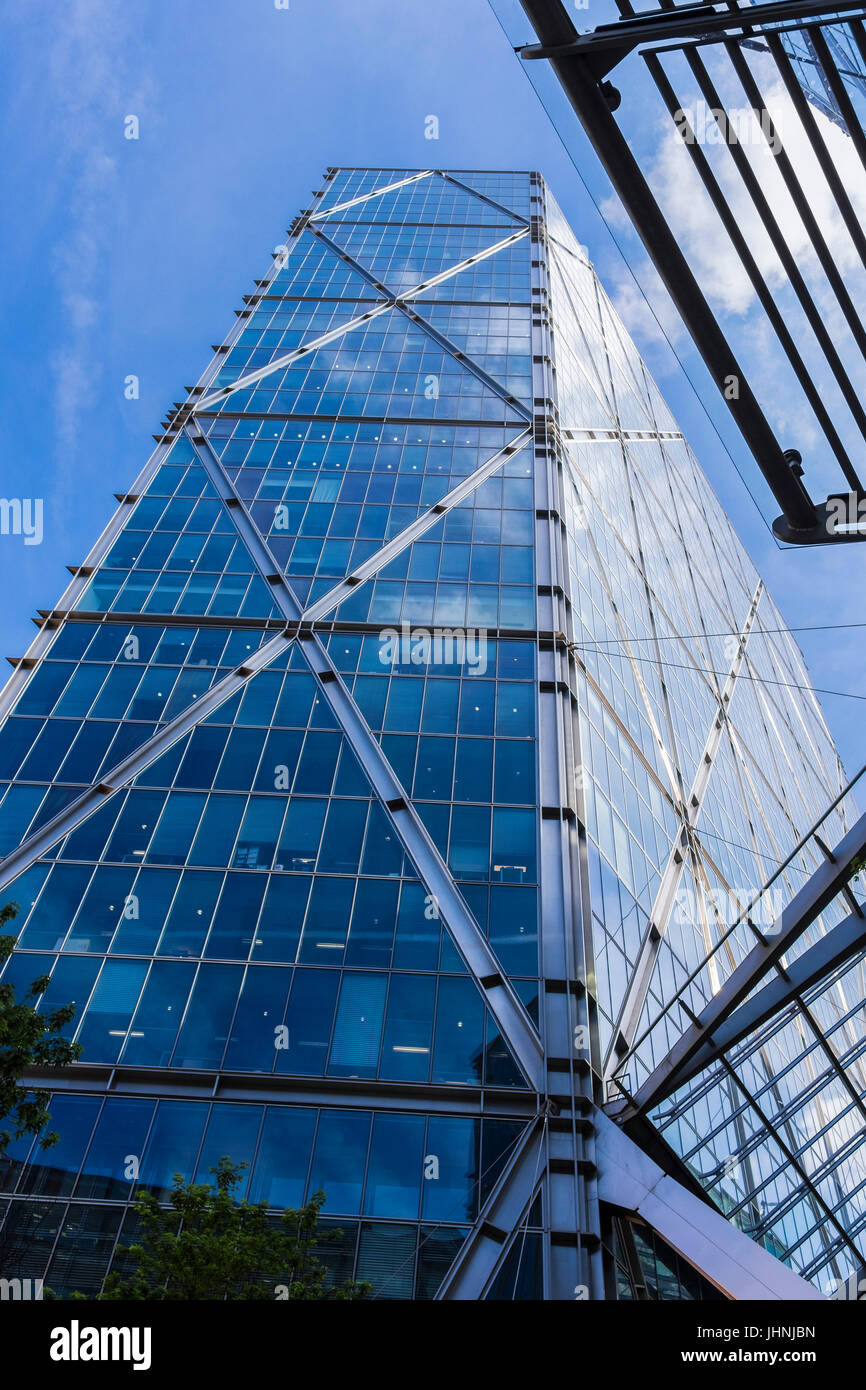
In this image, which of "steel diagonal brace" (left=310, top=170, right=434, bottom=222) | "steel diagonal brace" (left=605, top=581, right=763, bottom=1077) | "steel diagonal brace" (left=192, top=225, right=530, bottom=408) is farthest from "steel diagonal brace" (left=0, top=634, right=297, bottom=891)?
"steel diagonal brace" (left=310, top=170, right=434, bottom=222)

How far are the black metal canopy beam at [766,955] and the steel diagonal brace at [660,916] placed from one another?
3.58 m

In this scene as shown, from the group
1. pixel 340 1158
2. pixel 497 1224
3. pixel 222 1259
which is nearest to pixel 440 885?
pixel 340 1158

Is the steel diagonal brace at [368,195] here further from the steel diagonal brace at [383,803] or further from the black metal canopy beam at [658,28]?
the black metal canopy beam at [658,28]

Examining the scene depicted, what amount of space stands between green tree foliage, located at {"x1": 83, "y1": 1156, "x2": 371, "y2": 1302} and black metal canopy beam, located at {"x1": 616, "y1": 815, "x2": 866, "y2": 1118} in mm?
6047

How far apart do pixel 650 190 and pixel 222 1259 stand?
13646 mm

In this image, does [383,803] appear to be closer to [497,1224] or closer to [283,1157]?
[283,1157]

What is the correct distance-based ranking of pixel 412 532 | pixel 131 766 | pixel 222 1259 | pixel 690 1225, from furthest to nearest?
pixel 412 532, pixel 131 766, pixel 690 1225, pixel 222 1259

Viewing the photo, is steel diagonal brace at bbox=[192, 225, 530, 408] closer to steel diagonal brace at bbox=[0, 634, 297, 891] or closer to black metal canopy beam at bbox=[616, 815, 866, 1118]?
→ steel diagonal brace at bbox=[0, 634, 297, 891]

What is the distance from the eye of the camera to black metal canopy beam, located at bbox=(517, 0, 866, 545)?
20.9ft

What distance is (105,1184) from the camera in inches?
721

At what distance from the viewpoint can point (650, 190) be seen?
280 inches

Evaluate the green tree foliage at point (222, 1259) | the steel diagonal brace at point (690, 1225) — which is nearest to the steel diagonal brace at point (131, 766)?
the green tree foliage at point (222, 1259)
